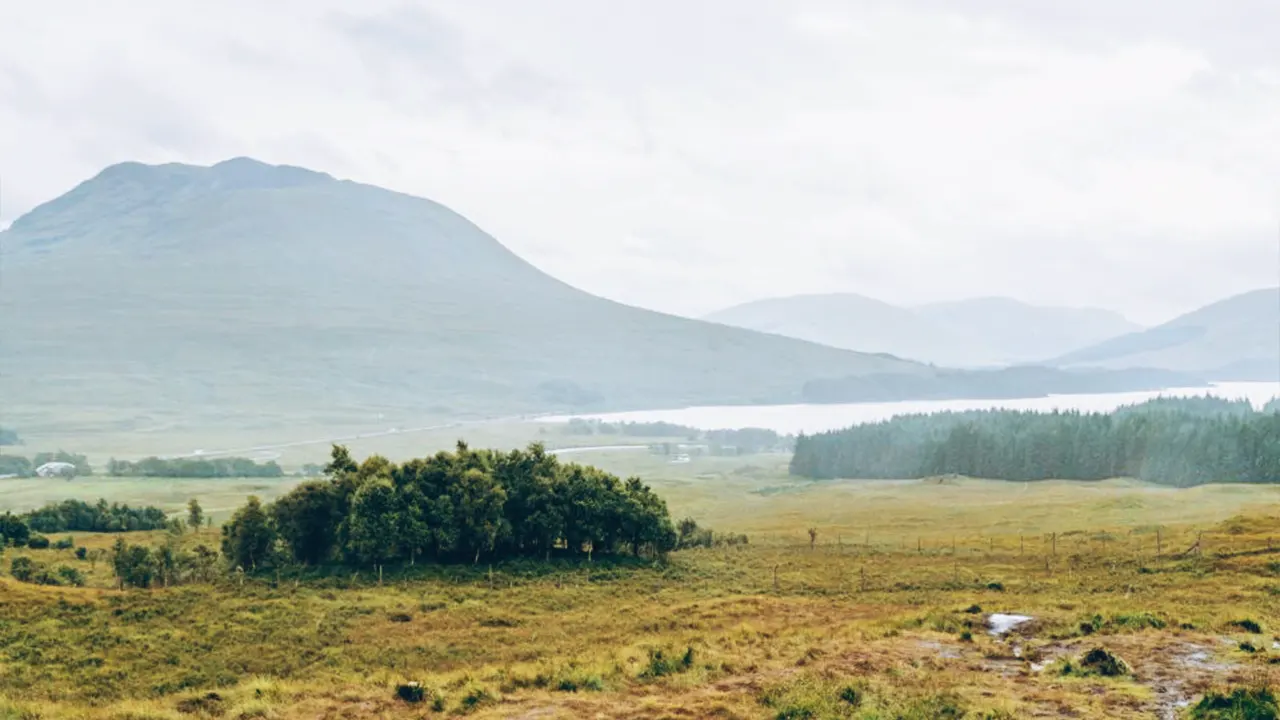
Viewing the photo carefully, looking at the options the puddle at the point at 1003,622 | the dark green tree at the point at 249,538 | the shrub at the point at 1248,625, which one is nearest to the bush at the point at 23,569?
the dark green tree at the point at 249,538

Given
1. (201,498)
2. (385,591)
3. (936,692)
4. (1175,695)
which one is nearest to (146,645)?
(385,591)

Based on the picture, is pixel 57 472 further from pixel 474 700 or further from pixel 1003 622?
pixel 1003 622

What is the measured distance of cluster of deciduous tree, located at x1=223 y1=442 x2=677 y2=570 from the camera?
67.3 metres

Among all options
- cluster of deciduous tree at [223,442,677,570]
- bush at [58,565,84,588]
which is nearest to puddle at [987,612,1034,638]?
cluster of deciduous tree at [223,442,677,570]

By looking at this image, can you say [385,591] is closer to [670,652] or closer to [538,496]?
[538,496]

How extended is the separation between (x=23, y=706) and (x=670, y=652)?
2373 centimetres

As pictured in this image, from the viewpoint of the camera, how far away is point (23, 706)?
31.4 meters

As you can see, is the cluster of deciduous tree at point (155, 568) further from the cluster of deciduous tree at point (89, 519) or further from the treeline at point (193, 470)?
the treeline at point (193, 470)

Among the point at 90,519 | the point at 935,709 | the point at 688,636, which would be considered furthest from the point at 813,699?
the point at 90,519

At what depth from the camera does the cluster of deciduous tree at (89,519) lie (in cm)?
9444

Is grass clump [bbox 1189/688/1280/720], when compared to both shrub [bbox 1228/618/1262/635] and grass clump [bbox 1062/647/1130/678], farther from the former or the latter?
shrub [bbox 1228/618/1262/635]

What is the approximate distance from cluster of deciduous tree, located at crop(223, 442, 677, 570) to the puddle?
3438cm

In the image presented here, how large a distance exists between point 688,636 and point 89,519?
8291cm

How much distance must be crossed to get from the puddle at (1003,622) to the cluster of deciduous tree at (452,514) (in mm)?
34378
